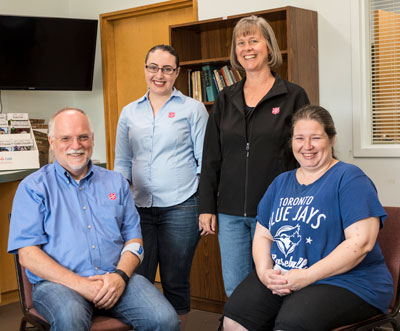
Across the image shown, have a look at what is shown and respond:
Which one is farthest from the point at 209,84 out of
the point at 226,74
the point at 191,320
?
the point at 191,320

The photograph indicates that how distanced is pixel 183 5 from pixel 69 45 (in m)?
0.99

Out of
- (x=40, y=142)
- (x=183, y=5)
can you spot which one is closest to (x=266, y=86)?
(x=183, y=5)

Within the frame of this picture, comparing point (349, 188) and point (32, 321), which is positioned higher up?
point (349, 188)

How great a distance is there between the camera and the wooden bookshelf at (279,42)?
125 inches

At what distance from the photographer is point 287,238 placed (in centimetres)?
203

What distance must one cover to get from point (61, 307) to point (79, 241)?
281 mm

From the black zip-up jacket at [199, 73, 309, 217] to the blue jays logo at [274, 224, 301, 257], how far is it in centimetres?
28

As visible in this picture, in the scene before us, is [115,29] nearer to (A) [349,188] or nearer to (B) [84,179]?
(B) [84,179]

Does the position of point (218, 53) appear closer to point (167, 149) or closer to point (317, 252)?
point (167, 149)

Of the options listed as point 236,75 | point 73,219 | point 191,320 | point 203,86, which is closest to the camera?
point 73,219

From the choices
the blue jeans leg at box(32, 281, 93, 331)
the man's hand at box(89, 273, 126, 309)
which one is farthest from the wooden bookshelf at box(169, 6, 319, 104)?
the blue jeans leg at box(32, 281, 93, 331)

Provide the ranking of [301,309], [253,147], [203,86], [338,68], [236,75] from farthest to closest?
[203,86], [236,75], [338,68], [253,147], [301,309]

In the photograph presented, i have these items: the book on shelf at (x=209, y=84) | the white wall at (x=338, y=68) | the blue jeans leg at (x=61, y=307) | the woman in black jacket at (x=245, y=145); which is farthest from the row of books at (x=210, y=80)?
the blue jeans leg at (x=61, y=307)

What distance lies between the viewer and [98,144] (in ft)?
16.1
